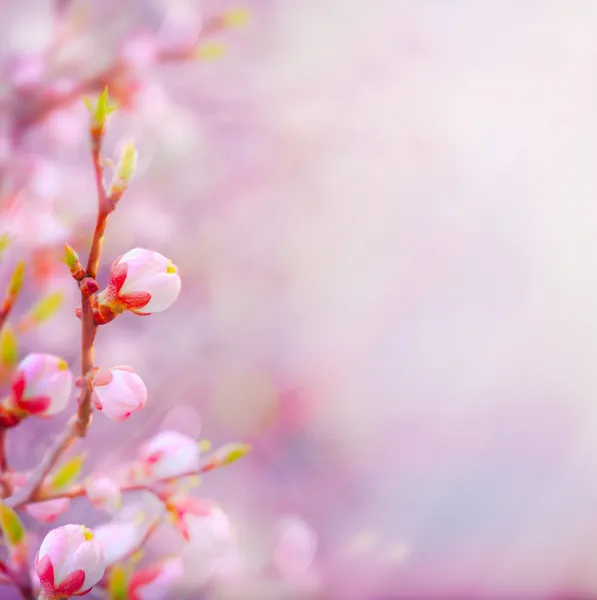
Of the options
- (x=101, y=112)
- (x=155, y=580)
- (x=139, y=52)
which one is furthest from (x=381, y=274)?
(x=101, y=112)

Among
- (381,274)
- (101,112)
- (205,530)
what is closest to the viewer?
(101,112)

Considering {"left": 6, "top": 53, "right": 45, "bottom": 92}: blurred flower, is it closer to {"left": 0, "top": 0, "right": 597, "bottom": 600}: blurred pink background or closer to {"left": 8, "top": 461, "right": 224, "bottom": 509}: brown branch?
{"left": 0, "top": 0, "right": 597, "bottom": 600}: blurred pink background

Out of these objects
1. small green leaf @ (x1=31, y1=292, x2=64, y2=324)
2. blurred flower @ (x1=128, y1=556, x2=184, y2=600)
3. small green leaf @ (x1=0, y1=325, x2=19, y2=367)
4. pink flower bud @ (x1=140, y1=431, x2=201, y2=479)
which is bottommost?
blurred flower @ (x1=128, y1=556, x2=184, y2=600)

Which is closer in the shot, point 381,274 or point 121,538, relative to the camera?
point 121,538

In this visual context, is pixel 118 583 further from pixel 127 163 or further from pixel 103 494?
pixel 127 163

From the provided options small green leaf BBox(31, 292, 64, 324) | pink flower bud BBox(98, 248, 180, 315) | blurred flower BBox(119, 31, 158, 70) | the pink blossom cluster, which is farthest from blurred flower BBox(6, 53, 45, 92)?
pink flower bud BBox(98, 248, 180, 315)

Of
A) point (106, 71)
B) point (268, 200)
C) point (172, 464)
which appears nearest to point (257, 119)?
point (268, 200)
